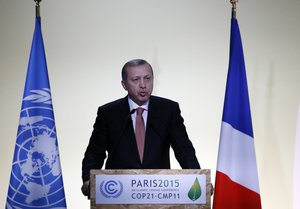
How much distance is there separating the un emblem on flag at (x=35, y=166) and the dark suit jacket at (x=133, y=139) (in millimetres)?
287

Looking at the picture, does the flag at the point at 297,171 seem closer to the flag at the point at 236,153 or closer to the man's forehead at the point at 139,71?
the flag at the point at 236,153

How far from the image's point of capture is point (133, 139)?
3531mm

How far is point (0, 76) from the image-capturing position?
4.44m

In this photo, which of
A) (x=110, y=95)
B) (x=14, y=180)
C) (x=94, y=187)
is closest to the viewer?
(x=94, y=187)

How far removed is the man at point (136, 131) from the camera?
11.5ft

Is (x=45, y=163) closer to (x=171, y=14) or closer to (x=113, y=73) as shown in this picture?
(x=113, y=73)

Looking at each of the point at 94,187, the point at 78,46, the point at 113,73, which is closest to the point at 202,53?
A: the point at 113,73

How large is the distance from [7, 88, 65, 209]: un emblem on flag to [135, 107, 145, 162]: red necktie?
0.60 m

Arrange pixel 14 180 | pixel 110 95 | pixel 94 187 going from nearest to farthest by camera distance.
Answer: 1. pixel 94 187
2. pixel 14 180
3. pixel 110 95

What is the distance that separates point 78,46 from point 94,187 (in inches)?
67.4

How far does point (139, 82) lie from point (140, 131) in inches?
13.2

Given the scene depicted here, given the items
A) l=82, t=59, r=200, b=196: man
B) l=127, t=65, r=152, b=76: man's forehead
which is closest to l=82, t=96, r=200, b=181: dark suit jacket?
l=82, t=59, r=200, b=196: man

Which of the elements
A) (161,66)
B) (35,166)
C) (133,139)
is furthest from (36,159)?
(161,66)

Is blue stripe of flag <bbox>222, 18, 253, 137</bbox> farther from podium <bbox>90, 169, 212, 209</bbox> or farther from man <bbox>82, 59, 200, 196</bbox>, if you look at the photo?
podium <bbox>90, 169, 212, 209</bbox>
